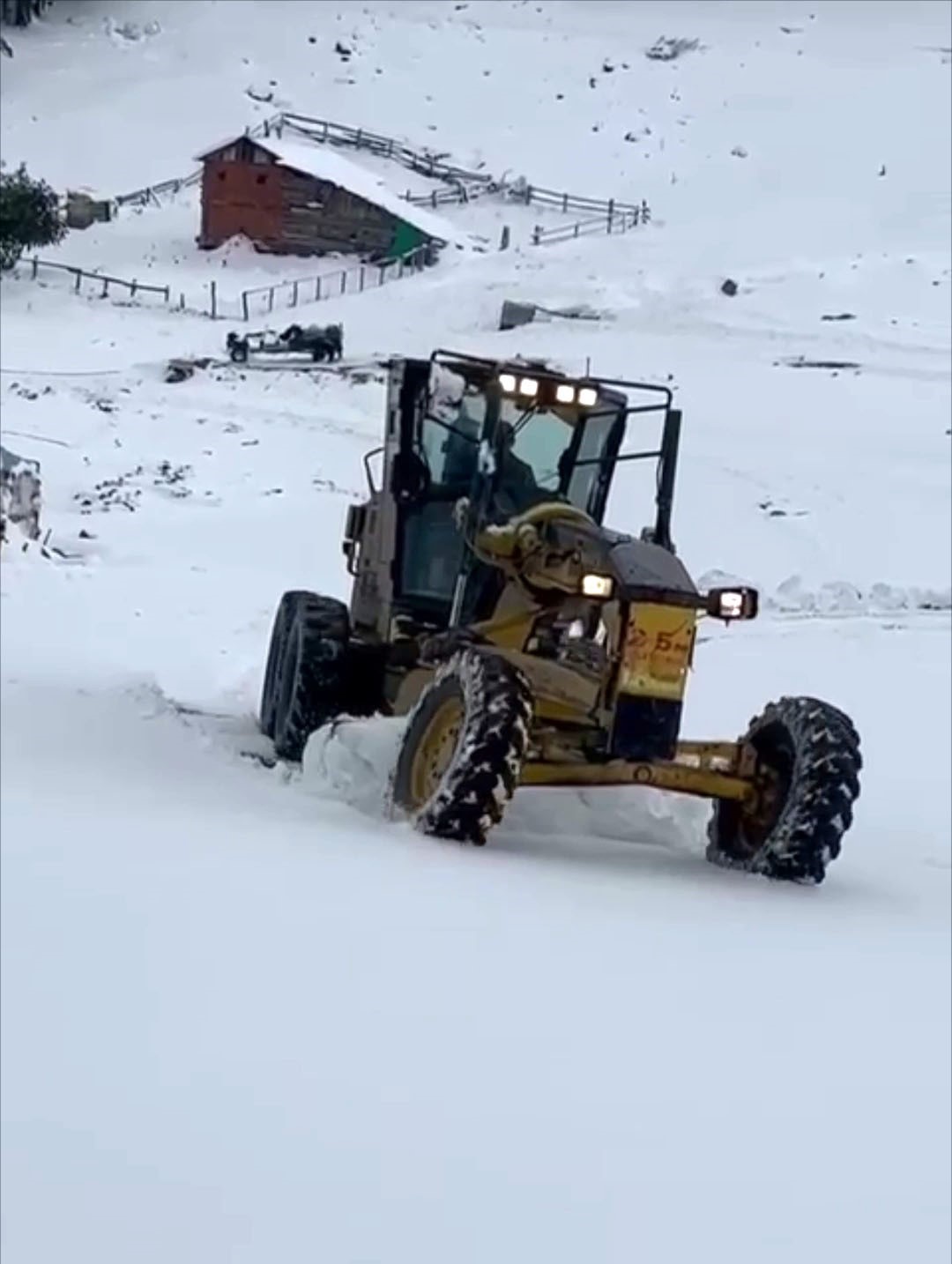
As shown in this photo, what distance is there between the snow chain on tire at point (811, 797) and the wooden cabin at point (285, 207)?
1512 inches

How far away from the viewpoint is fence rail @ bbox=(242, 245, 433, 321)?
39.6 meters

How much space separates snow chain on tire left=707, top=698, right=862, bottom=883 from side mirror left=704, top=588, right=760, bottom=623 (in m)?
0.49

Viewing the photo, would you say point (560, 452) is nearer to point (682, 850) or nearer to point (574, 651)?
point (574, 651)

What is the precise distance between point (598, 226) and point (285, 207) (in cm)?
702

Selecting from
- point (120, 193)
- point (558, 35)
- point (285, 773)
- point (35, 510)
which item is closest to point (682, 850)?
point (285, 773)

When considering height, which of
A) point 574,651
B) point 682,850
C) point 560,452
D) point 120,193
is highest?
point 120,193

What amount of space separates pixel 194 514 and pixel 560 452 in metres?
9.65

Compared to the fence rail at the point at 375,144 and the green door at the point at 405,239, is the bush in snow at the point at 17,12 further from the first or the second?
the green door at the point at 405,239

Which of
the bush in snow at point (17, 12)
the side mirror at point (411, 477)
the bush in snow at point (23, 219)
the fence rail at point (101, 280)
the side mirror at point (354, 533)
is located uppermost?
the bush in snow at point (17, 12)

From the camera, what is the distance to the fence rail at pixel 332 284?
39.6 metres

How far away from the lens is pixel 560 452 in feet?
29.4

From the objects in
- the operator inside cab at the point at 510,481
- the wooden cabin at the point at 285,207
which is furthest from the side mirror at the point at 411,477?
the wooden cabin at the point at 285,207

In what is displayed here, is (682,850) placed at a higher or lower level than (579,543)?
lower

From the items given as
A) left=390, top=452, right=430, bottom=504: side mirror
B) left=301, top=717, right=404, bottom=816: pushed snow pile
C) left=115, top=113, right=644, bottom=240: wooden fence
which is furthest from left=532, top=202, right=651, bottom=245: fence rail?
left=301, top=717, right=404, bottom=816: pushed snow pile
